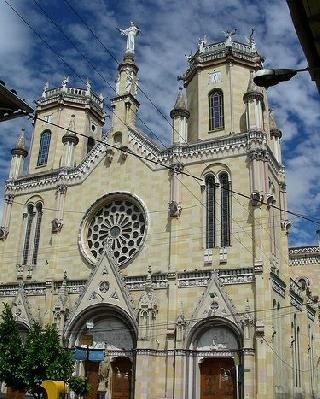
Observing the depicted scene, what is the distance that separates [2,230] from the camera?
36875mm

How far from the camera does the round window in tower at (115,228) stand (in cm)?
3191

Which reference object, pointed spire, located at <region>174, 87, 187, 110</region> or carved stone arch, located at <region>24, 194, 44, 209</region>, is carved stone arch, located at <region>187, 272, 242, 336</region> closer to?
pointed spire, located at <region>174, 87, 187, 110</region>

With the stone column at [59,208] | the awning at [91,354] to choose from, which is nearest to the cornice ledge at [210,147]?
the stone column at [59,208]

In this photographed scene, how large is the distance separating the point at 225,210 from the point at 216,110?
7.81 metres

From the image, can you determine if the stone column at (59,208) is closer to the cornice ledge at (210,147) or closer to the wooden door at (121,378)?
the cornice ledge at (210,147)

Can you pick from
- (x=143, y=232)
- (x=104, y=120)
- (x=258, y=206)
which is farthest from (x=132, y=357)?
(x=104, y=120)

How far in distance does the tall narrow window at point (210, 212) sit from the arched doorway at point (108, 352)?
21.6 feet

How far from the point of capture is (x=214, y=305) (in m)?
27.2

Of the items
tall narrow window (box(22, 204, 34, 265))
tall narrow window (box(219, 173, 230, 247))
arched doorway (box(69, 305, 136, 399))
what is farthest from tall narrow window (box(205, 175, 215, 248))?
tall narrow window (box(22, 204, 34, 265))

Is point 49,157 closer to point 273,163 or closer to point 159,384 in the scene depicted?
point 273,163

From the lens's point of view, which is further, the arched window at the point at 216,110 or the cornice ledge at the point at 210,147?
the arched window at the point at 216,110

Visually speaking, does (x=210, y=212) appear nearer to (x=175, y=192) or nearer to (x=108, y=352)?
(x=175, y=192)

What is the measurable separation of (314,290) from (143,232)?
21.6 meters

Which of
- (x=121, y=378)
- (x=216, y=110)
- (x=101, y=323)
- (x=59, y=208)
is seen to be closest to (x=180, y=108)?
(x=216, y=110)
